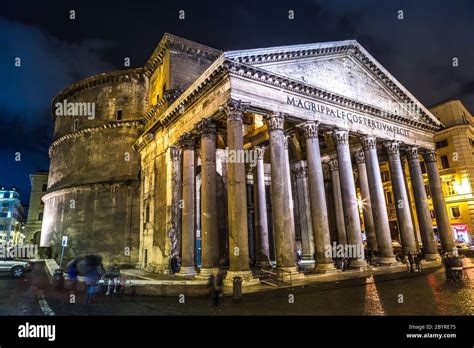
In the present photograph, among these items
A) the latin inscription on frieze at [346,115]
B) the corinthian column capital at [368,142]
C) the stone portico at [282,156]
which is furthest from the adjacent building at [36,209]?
the corinthian column capital at [368,142]

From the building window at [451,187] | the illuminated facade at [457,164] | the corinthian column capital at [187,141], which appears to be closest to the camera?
the corinthian column capital at [187,141]

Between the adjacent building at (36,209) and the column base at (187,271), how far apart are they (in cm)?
3827

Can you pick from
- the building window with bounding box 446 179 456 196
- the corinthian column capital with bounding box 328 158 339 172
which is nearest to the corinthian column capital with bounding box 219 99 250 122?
the corinthian column capital with bounding box 328 158 339 172

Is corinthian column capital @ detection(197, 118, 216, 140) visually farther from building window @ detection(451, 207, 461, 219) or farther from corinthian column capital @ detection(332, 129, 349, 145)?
building window @ detection(451, 207, 461, 219)

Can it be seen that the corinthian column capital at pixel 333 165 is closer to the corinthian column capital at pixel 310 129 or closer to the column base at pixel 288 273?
the corinthian column capital at pixel 310 129

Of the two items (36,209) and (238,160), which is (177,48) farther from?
(36,209)

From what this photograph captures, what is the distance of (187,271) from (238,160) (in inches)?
254

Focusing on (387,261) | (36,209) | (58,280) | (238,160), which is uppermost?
(36,209)

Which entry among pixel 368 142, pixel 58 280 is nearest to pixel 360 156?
pixel 368 142

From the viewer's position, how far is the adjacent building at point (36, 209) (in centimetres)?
4257

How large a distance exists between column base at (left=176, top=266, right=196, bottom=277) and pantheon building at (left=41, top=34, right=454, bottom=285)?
72 millimetres

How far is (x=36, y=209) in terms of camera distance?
43.4m

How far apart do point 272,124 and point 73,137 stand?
66.3 feet

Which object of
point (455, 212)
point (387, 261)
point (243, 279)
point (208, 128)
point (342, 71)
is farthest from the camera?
point (455, 212)
